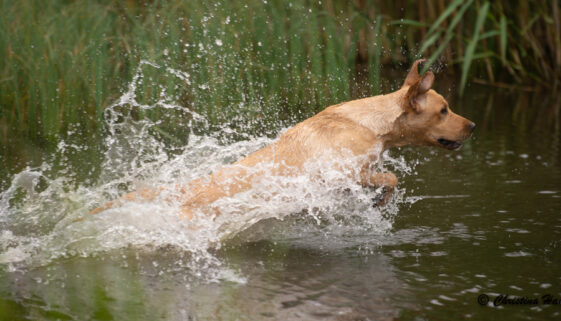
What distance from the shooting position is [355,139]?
4863 millimetres

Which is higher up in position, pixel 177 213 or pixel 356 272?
pixel 177 213

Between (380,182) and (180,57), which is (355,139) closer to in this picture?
(380,182)

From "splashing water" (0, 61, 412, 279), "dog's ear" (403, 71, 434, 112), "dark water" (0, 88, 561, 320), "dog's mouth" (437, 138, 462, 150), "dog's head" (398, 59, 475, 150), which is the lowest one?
"dark water" (0, 88, 561, 320)

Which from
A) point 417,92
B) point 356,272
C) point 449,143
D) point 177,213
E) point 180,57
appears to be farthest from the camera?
point 180,57

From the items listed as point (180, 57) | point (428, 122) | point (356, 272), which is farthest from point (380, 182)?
point (180, 57)

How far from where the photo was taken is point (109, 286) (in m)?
3.96

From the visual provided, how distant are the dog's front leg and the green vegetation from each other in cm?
195

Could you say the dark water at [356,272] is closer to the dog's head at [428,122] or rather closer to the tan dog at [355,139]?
the tan dog at [355,139]

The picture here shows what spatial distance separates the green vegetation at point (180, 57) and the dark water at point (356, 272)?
5.61 ft

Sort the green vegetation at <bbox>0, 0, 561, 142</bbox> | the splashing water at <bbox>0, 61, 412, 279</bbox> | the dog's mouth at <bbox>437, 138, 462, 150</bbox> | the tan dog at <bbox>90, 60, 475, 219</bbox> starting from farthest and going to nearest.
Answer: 1. the green vegetation at <bbox>0, 0, 561, 142</bbox>
2. the dog's mouth at <bbox>437, 138, 462, 150</bbox>
3. the tan dog at <bbox>90, 60, 475, 219</bbox>
4. the splashing water at <bbox>0, 61, 412, 279</bbox>

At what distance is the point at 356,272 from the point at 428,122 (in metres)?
1.45

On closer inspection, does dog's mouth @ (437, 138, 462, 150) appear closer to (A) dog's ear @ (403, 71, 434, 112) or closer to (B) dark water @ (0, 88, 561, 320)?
(A) dog's ear @ (403, 71, 434, 112)

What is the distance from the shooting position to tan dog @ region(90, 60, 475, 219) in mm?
4617

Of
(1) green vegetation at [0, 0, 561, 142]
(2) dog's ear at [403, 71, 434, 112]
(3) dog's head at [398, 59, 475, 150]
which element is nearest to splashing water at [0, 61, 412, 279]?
(3) dog's head at [398, 59, 475, 150]
